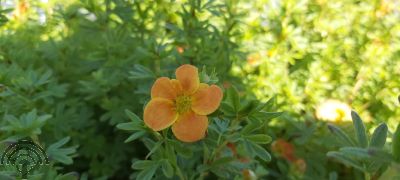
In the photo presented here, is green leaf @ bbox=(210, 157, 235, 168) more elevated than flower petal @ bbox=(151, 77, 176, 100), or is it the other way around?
flower petal @ bbox=(151, 77, 176, 100)

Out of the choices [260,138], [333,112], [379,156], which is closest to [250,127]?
[260,138]

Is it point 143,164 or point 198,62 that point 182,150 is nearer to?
point 143,164

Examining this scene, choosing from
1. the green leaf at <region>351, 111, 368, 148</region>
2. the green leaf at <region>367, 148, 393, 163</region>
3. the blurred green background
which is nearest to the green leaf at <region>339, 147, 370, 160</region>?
the green leaf at <region>367, 148, 393, 163</region>

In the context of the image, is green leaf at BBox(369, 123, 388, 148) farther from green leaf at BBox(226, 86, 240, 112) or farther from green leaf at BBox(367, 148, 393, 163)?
green leaf at BBox(226, 86, 240, 112)

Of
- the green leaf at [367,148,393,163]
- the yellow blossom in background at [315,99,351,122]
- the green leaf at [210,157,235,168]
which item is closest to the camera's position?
the green leaf at [367,148,393,163]

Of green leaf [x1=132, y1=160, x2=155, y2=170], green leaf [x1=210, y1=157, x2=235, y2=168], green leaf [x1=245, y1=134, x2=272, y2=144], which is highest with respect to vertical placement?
green leaf [x1=245, y1=134, x2=272, y2=144]

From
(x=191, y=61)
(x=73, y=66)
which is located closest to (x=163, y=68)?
→ (x=191, y=61)

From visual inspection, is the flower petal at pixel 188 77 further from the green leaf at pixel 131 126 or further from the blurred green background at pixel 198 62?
the blurred green background at pixel 198 62

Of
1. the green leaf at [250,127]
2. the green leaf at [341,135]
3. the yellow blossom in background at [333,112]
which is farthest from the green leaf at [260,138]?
the yellow blossom in background at [333,112]

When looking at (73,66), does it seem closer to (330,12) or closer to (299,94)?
(299,94)
